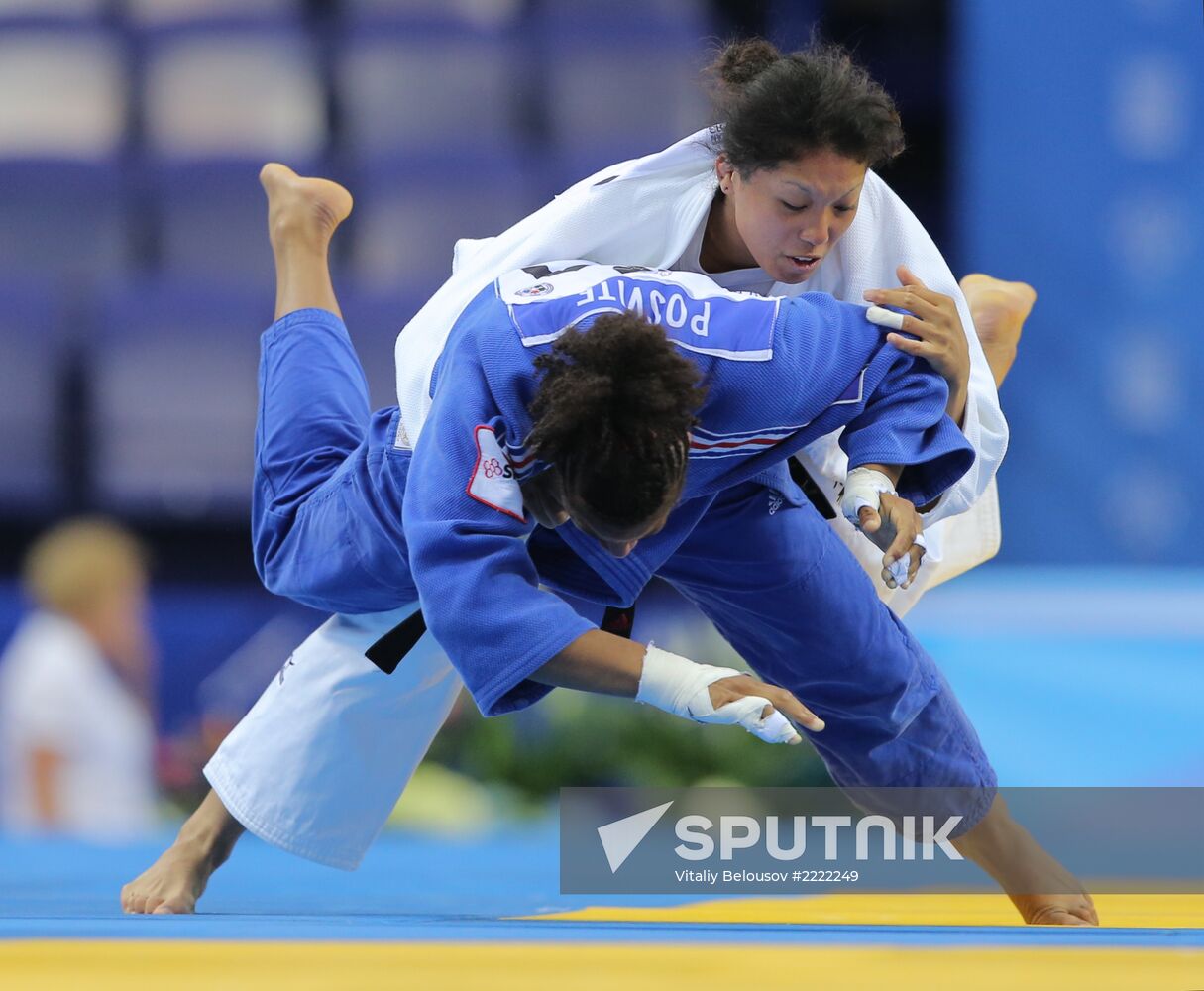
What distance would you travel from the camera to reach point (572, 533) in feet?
5.53

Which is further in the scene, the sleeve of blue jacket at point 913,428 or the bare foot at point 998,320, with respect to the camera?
the bare foot at point 998,320

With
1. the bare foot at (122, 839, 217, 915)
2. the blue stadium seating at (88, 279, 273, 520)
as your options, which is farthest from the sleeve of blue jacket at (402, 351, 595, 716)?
the blue stadium seating at (88, 279, 273, 520)

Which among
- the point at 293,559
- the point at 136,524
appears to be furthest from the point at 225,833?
the point at 136,524

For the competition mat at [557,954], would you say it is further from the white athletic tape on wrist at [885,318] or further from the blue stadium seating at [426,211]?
the blue stadium seating at [426,211]

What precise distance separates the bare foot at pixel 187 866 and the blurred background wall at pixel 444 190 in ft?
5.24

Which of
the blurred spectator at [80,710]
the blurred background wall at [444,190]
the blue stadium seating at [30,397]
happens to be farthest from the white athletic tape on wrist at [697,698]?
the blue stadium seating at [30,397]

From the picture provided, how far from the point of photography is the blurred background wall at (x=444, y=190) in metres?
3.87

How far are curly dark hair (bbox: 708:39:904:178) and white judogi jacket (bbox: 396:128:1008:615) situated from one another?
9cm

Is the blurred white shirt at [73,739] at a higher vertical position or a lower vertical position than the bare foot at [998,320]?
lower

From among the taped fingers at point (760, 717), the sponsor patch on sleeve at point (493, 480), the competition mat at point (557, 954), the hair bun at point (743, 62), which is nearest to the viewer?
the competition mat at point (557, 954)

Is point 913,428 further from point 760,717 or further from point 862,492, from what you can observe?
point 760,717

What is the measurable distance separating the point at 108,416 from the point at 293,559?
213cm

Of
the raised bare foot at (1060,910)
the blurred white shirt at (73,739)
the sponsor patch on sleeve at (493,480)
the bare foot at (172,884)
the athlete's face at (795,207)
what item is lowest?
the blurred white shirt at (73,739)

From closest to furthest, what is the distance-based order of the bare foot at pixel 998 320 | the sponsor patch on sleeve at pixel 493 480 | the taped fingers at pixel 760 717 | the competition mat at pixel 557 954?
1. the competition mat at pixel 557 954
2. the taped fingers at pixel 760 717
3. the sponsor patch on sleeve at pixel 493 480
4. the bare foot at pixel 998 320
